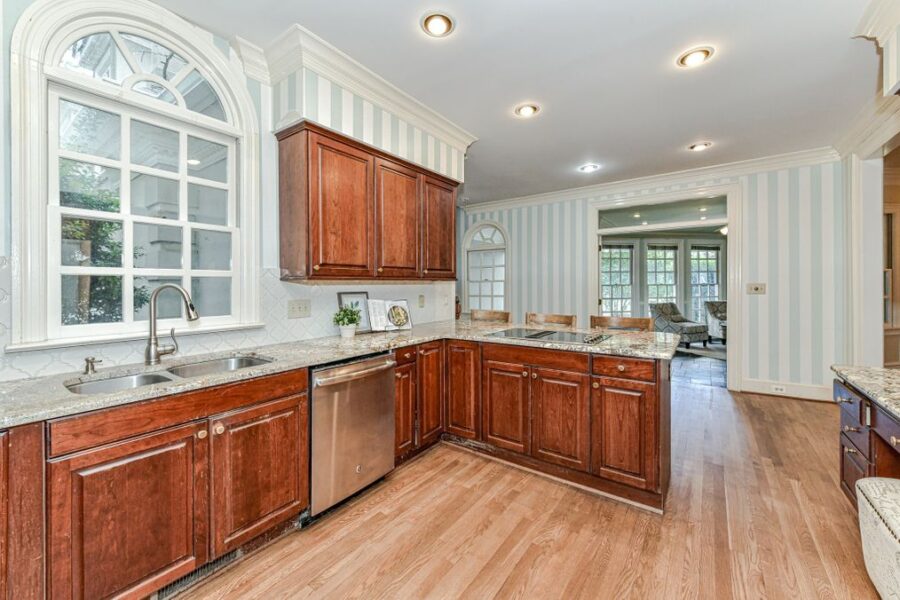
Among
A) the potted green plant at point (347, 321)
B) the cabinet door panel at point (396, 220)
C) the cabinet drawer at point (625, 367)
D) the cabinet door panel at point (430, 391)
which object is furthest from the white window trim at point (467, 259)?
the cabinet drawer at point (625, 367)

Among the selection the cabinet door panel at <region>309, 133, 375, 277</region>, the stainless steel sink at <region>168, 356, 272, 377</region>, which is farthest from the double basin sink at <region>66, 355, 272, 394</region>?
the cabinet door panel at <region>309, 133, 375, 277</region>

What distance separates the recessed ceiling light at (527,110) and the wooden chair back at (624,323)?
1743 millimetres

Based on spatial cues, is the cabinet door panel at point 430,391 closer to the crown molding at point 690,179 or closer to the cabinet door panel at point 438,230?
the cabinet door panel at point 438,230

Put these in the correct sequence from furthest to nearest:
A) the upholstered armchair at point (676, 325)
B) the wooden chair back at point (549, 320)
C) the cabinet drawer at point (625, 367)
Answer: the upholstered armchair at point (676, 325) < the wooden chair back at point (549, 320) < the cabinet drawer at point (625, 367)

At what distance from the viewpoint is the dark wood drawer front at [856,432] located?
70.9 inches

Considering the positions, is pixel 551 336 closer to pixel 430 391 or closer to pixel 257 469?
pixel 430 391

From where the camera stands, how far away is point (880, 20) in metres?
1.92

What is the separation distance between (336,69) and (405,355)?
1898mm

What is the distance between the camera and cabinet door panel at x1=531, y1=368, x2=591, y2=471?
232 centimetres

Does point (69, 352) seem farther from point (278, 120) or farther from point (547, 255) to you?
point (547, 255)

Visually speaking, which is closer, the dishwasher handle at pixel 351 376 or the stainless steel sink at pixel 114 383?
the stainless steel sink at pixel 114 383

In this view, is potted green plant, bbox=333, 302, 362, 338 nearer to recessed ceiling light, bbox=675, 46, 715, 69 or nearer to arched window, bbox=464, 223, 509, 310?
recessed ceiling light, bbox=675, 46, 715, 69

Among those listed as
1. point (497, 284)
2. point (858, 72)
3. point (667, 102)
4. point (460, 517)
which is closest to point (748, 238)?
point (858, 72)

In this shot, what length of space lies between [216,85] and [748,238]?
17.3 ft
